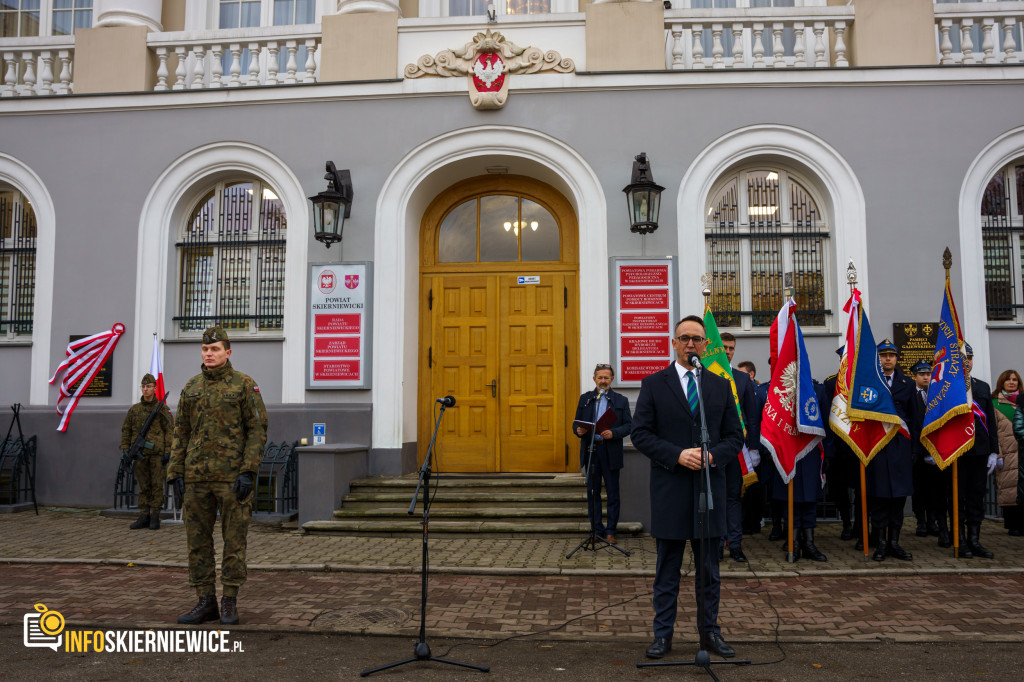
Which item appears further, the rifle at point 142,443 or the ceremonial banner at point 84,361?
the ceremonial banner at point 84,361

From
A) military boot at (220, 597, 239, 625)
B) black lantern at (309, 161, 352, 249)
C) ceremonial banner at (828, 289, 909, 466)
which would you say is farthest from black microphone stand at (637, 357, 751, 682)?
black lantern at (309, 161, 352, 249)

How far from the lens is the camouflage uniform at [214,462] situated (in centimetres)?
585

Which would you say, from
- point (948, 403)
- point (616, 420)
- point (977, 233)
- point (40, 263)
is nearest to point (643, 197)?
point (616, 420)

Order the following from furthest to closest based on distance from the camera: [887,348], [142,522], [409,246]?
[409,246] < [142,522] < [887,348]

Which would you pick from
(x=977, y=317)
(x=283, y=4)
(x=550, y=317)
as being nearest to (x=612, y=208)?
(x=550, y=317)

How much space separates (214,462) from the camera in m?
5.89

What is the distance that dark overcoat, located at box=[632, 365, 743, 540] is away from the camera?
4.98 metres

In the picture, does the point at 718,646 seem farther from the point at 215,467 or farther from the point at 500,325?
the point at 500,325

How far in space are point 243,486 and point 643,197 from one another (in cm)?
675

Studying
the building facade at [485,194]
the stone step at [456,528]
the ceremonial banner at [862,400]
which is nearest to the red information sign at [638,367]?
the building facade at [485,194]

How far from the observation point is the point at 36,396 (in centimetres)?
1168

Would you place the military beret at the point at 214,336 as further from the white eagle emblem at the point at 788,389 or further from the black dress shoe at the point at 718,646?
the white eagle emblem at the point at 788,389

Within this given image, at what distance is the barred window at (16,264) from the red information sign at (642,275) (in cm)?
886

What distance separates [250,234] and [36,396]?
3880mm
